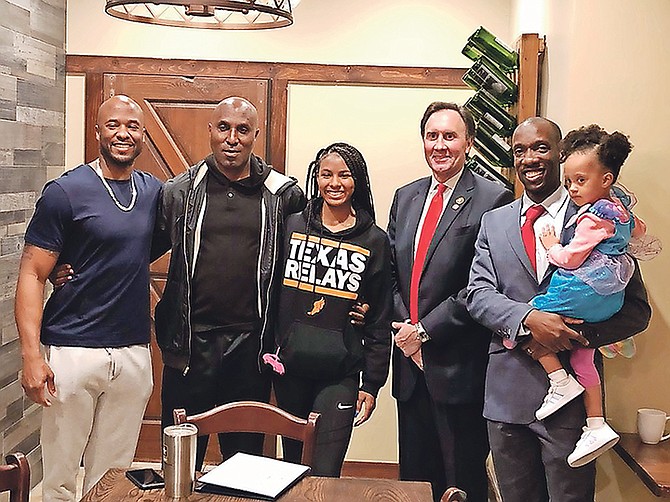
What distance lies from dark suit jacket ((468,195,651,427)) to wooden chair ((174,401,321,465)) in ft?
2.11

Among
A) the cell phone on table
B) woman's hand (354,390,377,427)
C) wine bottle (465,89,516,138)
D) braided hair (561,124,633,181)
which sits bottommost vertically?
woman's hand (354,390,377,427)

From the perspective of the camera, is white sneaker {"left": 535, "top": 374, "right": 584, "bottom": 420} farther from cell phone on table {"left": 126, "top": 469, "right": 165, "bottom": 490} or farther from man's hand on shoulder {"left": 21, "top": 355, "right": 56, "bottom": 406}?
man's hand on shoulder {"left": 21, "top": 355, "right": 56, "bottom": 406}

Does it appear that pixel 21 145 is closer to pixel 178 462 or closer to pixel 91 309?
pixel 91 309

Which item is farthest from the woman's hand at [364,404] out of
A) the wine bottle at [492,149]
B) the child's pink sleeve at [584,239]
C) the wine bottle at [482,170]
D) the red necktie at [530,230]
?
the wine bottle at [492,149]

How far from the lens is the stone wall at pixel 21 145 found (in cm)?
366

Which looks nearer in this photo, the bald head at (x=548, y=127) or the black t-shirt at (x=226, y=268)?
the bald head at (x=548, y=127)

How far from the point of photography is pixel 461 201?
9.77 ft

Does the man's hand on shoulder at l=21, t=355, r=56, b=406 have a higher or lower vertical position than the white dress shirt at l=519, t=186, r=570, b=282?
lower

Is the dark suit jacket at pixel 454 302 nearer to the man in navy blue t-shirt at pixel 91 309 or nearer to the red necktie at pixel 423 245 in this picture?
the red necktie at pixel 423 245

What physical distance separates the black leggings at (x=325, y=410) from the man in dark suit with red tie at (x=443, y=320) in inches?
9.6

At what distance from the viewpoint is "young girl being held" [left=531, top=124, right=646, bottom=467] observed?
8.00ft

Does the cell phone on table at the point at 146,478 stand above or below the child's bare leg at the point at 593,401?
below

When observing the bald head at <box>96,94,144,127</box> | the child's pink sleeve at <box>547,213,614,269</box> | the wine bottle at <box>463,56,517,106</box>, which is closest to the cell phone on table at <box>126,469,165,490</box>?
the child's pink sleeve at <box>547,213,614,269</box>

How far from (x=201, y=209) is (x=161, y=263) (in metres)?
1.64
